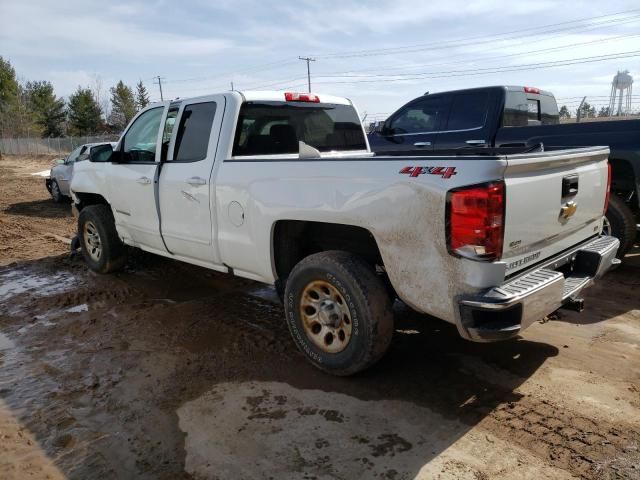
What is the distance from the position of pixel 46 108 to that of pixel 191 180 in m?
73.2

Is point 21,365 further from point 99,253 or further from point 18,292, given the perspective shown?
point 99,253

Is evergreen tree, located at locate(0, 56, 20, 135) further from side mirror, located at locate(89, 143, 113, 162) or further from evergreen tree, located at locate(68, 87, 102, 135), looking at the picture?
side mirror, located at locate(89, 143, 113, 162)

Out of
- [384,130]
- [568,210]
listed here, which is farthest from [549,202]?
[384,130]

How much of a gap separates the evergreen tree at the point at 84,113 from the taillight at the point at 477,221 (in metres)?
71.4

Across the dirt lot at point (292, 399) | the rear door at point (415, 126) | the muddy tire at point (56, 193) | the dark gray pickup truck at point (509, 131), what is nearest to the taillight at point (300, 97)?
the dark gray pickup truck at point (509, 131)

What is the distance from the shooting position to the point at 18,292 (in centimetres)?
575

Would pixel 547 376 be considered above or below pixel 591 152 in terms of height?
below

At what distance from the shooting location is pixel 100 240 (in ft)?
20.2

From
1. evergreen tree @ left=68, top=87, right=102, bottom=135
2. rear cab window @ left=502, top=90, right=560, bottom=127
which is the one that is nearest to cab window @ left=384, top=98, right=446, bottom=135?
rear cab window @ left=502, top=90, right=560, bottom=127

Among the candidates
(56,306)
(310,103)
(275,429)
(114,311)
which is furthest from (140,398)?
(310,103)

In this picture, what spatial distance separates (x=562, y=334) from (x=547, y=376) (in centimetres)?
81

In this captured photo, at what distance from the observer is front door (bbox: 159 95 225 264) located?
430 cm

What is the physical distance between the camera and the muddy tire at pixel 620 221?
536 cm

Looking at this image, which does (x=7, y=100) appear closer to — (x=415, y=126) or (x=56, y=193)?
(x=56, y=193)
